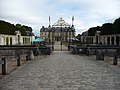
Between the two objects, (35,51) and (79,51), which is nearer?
(35,51)

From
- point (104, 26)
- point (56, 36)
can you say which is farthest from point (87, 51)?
point (56, 36)

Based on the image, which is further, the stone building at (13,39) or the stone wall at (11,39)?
the stone building at (13,39)

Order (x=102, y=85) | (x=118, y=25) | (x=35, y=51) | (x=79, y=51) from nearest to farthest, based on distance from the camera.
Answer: (x=102, y=85) → (x=35, y=51) → (x=79, y=51) → (x=118, y=25)

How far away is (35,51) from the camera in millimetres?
27328

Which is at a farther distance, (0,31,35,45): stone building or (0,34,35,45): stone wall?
(0,31,35,45): stone building

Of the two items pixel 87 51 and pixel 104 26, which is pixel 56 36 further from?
pixel 87 51

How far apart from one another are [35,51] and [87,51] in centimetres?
671

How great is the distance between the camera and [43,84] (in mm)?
8734

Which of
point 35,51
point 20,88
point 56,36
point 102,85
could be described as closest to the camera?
point 20,88

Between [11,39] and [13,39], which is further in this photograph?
[13,39]

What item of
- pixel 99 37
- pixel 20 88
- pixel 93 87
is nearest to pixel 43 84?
pixel 20 88

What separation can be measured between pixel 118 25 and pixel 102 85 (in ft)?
162

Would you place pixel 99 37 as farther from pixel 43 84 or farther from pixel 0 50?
pixel 43 84

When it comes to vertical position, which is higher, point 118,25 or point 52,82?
point 118,25
